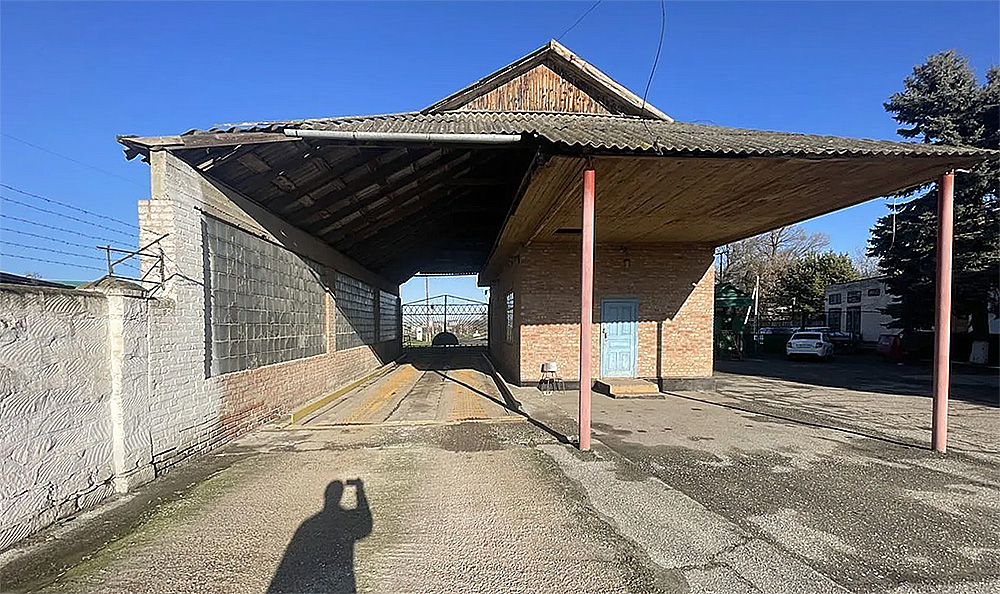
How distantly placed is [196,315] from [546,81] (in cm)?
957

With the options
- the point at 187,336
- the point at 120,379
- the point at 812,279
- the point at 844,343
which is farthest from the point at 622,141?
the point at 812,279

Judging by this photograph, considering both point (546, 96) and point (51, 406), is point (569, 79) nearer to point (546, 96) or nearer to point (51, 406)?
point (546, 96)

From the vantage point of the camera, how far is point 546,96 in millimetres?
11492

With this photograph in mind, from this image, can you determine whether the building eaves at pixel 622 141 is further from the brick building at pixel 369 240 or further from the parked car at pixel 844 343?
the parked car at pixel 844 343

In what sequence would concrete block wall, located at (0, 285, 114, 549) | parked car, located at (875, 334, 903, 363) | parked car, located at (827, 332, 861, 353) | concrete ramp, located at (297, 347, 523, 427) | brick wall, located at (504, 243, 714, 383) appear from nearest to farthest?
concrete block wall, located at (0, 285, 114, 549) → concrete ramp, located at (297, 347, 523, 427) → brick wall, located at (504, 243, 714, 383) → parked car, located at (875, 334, 903, 363) → parked car, located at (827, 332, 861, 353)

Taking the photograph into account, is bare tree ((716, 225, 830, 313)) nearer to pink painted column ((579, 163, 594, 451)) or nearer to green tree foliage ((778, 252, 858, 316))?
green tree foliage ((778, 252, 858, 316))

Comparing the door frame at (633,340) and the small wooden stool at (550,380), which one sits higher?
the door frame at (633,340)

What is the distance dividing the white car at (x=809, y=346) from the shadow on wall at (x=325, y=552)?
70.7 ft

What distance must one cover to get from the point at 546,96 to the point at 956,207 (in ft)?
57.2

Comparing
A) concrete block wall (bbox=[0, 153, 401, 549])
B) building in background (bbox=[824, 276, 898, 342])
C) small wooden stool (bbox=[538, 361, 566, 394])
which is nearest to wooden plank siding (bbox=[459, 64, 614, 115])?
small wooden stool (bbox=[538, 361, 566, 394])

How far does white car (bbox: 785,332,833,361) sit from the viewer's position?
792 inches

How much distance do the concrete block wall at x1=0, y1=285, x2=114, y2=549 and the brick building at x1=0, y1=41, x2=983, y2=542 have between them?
0.02m

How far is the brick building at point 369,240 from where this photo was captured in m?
4.18

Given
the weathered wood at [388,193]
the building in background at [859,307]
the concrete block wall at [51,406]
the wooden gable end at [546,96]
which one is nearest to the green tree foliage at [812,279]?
the building in background at [859,307]
